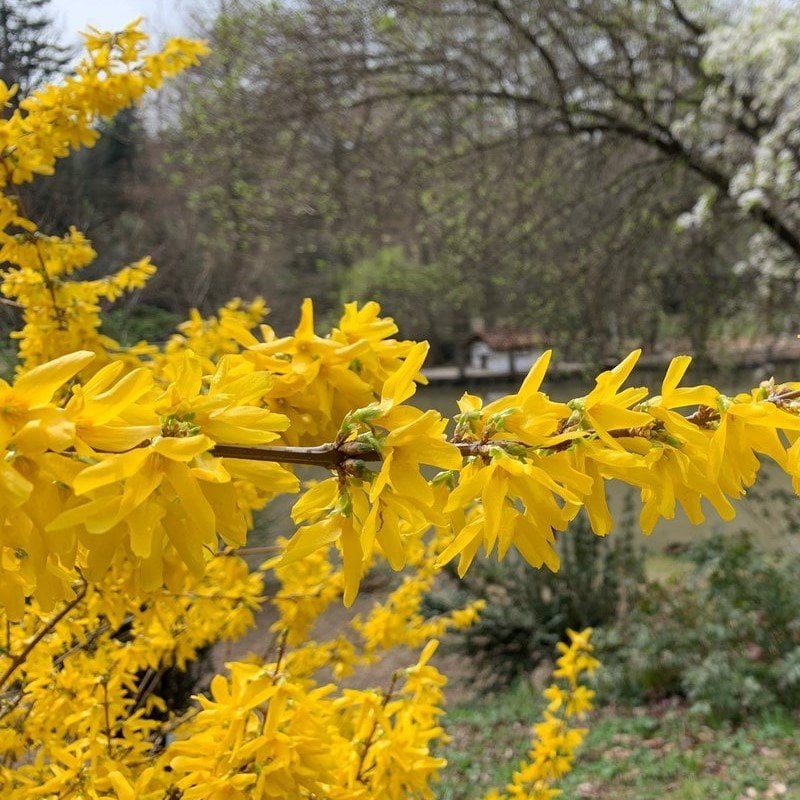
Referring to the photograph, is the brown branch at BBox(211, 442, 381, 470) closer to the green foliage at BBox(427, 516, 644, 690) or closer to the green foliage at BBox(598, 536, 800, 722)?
the green foliage at BBox(598, 536, 800, 722)

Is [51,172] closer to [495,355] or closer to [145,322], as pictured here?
[145,322]

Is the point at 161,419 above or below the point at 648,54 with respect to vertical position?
below

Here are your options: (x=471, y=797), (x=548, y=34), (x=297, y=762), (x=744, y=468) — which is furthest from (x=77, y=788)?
(x=548, y=34)

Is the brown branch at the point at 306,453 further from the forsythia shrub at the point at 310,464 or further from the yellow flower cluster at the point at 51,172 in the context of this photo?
the yellow flower cluster at the point at 51,172

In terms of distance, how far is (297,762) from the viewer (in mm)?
1062

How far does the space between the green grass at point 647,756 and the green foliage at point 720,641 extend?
0.17m

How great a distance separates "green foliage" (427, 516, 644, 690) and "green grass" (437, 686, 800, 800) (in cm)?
88

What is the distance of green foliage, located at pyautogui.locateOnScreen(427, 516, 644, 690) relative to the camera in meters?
5.77

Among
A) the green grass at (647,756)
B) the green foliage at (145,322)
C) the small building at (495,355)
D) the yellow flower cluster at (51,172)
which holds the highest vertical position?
the yellow flower cluster at (51,172)

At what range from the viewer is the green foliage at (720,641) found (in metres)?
4.28

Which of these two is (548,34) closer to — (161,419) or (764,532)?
(161,419)

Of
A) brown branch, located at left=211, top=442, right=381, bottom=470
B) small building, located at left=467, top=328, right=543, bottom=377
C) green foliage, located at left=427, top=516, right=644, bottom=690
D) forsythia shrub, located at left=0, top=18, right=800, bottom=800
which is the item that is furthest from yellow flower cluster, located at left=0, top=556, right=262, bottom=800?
small building, located at left=467, top=328, right=543, bottom=377

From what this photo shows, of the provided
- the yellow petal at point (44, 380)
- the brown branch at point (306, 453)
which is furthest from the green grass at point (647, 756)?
the yellow petal at point (44, 380)

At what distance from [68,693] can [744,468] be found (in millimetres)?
1562
